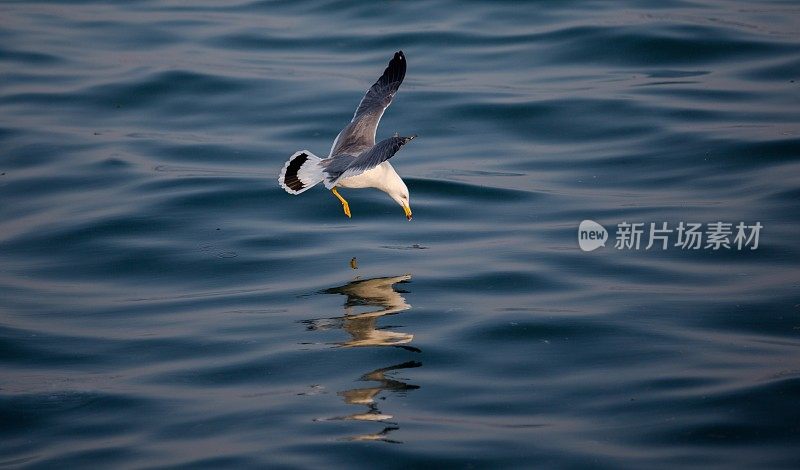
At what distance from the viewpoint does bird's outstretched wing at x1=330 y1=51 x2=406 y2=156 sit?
1223cm

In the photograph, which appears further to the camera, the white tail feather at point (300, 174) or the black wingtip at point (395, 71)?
the black wingtip at point (395, 71)

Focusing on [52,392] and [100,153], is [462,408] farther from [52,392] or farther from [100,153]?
[100,153]

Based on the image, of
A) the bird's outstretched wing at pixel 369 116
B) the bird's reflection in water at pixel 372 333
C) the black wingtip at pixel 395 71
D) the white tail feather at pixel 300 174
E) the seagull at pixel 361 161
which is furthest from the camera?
the black wingtip at pixel 395 71

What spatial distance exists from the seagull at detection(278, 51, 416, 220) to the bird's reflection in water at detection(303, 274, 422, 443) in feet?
3.35

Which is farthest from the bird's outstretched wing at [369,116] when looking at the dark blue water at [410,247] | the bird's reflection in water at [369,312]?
the bird's reflection in water at [369,312]

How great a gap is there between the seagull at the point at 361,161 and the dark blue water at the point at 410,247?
0.71m

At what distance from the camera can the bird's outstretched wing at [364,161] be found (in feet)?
33.9

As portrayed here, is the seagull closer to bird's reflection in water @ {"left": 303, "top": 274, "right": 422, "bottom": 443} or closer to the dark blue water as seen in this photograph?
the dark blue water

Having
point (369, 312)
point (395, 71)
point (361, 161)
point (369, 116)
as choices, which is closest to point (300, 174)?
point (361, 161)

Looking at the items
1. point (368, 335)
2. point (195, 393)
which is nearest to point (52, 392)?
point (195, 393)

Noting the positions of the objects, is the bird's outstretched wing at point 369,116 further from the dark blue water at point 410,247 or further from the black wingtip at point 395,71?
the dark blue water at point 410,247

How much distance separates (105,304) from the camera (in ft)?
36.8

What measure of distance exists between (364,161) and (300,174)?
1.04m

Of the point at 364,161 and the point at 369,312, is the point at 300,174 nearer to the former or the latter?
the point at 364,161
